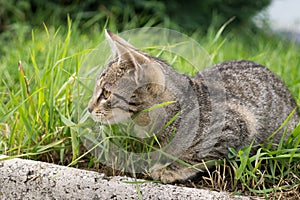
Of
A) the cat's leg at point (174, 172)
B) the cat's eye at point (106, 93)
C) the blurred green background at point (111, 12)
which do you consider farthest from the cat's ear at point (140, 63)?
the blurred green background at point (111, 12)

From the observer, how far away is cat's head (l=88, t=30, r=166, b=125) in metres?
2.05

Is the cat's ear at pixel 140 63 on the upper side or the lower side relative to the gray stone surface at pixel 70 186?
upper

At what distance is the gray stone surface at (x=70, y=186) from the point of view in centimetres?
194

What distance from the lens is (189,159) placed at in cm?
216

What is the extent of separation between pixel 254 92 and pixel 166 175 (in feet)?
2.53

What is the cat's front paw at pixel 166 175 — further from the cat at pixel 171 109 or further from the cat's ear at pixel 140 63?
the cat's ear at pixel 140 63

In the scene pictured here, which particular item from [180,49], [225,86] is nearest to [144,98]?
[225,86]

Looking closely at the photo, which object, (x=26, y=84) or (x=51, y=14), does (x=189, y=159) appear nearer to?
(x=26, y=84)

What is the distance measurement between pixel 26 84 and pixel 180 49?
139 centimetres

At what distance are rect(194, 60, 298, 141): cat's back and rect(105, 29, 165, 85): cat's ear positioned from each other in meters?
0.41

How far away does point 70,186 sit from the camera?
2.05 metres

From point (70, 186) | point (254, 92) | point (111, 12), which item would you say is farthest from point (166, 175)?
point (111, 12)

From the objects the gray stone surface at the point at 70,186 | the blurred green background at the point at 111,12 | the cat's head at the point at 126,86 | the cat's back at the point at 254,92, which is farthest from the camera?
the blurred green background at the point at 111,12

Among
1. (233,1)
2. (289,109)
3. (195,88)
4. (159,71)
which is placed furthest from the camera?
(233,1)
